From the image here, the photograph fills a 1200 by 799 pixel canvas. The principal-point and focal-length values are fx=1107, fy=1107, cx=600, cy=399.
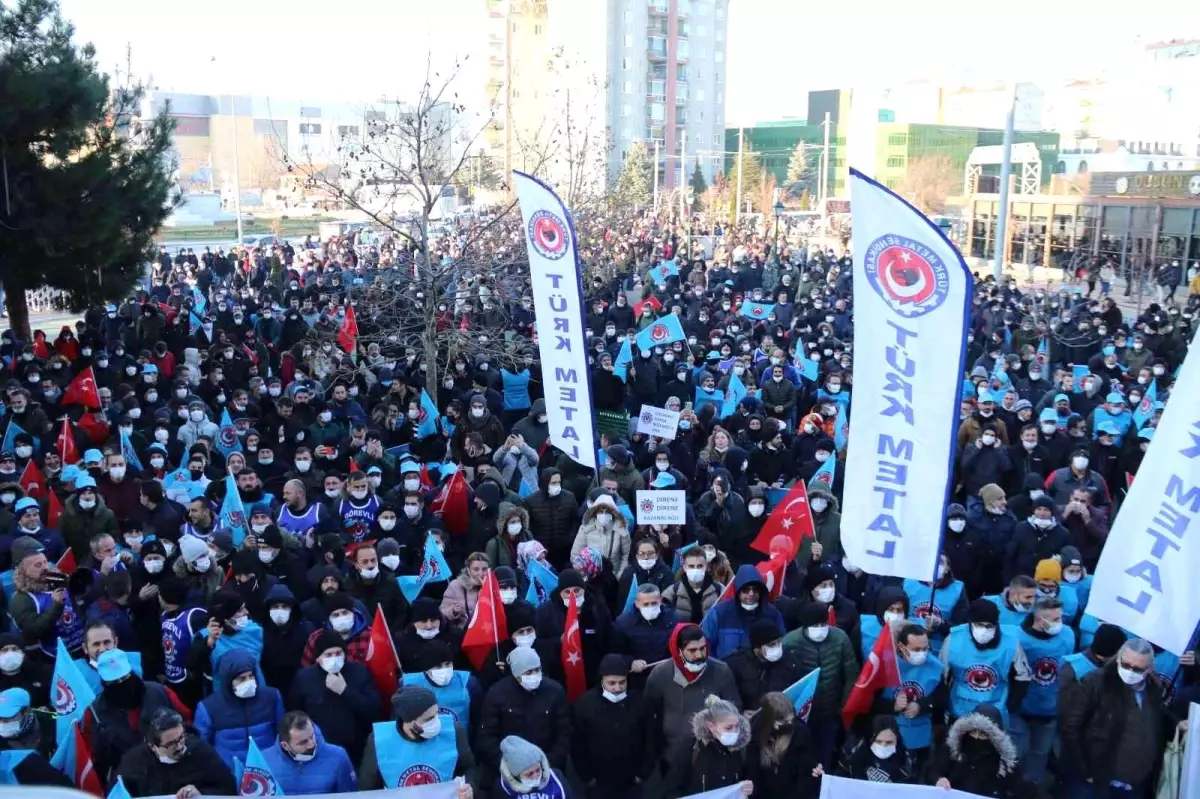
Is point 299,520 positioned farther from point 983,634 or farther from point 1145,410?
point 1145,410

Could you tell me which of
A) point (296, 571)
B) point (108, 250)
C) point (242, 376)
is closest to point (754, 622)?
point (296, 571)

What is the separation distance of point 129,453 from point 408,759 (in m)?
6.87

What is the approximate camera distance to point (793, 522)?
848 cm

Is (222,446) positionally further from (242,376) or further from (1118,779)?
(1118,779)

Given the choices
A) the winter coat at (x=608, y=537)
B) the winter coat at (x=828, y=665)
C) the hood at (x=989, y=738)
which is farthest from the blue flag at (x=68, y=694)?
the hood at (x=989, y=738)

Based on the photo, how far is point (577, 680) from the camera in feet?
21.9

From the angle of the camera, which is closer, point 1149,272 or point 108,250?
point 108,250

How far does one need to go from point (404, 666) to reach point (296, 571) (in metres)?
1.57

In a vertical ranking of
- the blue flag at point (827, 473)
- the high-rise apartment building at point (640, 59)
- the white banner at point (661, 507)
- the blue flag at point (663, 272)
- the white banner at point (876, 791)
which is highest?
the high-rise apartment building at point (640, 59)

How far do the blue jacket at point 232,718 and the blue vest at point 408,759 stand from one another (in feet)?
2.35

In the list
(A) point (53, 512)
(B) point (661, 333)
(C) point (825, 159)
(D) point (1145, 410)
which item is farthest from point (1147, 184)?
(A) point (53, 512)

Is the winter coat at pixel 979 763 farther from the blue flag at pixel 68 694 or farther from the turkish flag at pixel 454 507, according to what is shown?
the turkish flag at pixel 454 507

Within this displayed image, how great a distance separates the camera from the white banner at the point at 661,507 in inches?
326

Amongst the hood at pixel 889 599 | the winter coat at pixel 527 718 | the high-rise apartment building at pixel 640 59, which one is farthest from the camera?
the high-rise apartment building at pixel 640 59
